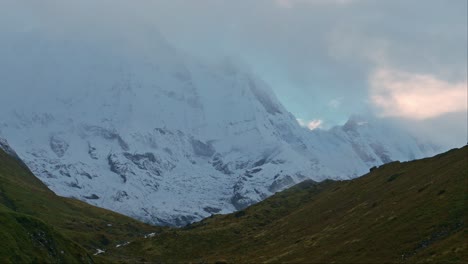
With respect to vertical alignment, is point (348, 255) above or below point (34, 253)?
below

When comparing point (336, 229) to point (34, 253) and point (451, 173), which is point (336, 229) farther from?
point (34, 253)

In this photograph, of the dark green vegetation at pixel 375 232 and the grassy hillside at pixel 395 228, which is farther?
the grassy hillside at pixel 395 228

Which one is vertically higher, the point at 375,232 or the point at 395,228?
the point at 375,232

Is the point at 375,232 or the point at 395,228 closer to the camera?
the point at 395,228

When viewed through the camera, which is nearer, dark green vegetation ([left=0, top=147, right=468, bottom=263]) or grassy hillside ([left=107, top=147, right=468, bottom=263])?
dark green vegetation ([left=0, top=147, right=468, bottom=263])

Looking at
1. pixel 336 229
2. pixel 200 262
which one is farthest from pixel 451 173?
→ pixel 200 262

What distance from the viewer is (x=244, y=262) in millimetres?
168500

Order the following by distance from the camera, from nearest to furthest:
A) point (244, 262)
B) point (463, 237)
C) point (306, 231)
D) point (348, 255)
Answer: point (463, 237)
point (348, 255)
point (244, 262)
point (306, 231)

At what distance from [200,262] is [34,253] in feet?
351

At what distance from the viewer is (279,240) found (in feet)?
635

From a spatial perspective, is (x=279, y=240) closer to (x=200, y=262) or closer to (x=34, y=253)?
(x=200, y=262)

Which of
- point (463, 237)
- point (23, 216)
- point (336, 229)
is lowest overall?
point (463, 237)

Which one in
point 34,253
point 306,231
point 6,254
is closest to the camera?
point 6,254

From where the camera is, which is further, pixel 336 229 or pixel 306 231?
pixel 306 231
